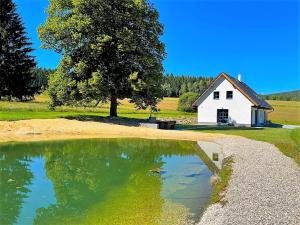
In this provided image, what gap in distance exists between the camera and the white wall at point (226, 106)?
48281mm

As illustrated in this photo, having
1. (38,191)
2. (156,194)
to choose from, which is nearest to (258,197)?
(156,194)

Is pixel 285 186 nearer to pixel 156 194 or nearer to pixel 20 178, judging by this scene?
pixel 156 194

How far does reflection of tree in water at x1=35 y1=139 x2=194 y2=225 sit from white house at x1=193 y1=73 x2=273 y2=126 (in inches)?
957

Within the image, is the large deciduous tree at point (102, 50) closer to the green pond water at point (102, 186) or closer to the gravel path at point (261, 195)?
the green pond water at point (102, 186)

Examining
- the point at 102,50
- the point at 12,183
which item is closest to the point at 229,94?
the point at 102,50

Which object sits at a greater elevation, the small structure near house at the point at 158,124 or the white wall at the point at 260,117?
the white wall at the point at 260,117

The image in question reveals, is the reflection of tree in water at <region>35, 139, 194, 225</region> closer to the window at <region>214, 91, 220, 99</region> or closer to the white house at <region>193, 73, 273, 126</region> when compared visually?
the white house at <region>193, 73, 273, 126</region>

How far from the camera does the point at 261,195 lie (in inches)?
459

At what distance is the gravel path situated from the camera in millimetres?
9414

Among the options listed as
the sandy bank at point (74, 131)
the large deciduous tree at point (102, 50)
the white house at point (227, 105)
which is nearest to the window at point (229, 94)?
the white house at point (227, 105)

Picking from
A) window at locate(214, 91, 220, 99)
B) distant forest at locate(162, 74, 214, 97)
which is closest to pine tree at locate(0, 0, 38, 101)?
window at locate(214, 91, 220, 99)

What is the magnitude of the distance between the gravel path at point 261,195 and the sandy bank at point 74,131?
13174mm

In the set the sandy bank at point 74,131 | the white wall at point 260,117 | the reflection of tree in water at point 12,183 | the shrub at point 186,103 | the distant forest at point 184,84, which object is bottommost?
the reflection of tree in water at point 12,183

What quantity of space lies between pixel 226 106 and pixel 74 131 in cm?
2203
